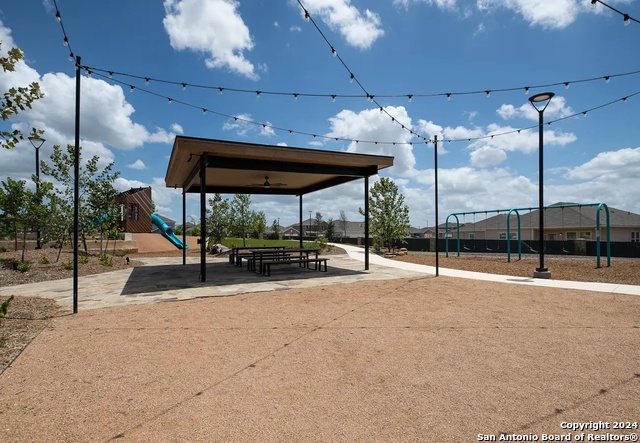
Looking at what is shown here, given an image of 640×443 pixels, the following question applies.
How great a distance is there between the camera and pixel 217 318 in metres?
5.80

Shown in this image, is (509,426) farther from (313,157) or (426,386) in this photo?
(313,157)

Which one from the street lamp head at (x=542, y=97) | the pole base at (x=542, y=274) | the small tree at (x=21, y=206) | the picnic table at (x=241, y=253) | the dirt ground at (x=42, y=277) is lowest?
the dirt ground at (x=42, y=277)

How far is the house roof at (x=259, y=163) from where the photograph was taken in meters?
9.44

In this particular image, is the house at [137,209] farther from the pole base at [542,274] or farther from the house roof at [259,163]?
the pole base at [542,274]

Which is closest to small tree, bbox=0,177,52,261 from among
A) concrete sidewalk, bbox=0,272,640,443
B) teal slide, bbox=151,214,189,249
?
concrete sidewalk, bbox=0,272,640,443

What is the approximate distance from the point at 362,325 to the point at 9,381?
4.00 meters

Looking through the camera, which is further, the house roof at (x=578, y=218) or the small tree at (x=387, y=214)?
the house roof at (x=578, y=218)

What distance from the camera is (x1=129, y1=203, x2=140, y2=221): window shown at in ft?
95.0

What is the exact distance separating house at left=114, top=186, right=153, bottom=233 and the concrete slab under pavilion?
51.2ft

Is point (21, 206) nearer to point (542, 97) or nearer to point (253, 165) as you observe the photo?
point (253, 165)

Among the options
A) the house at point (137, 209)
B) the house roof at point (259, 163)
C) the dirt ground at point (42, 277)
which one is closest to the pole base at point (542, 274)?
the dirt ground at point (42, 277)

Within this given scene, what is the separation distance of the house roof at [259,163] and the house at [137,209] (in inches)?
614

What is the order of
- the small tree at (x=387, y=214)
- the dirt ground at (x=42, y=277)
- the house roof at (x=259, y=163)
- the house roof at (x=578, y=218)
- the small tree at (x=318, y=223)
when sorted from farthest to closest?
the small tree at (x=318, y=223) < the house roof at (x=578, y=218) < the small tree at (x=387, y=214) < the house roof at (x=259, y=163) < the dirt ground at (x=42, y=277)

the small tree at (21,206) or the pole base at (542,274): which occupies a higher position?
the small tree at (21,206)
